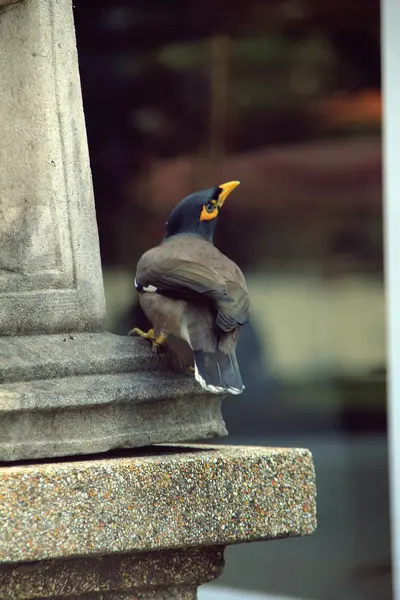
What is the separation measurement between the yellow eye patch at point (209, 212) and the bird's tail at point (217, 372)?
0.73m

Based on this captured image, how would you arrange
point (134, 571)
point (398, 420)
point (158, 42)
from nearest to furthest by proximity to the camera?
point (134, 571)
point (398, 420)
point (158, 42)

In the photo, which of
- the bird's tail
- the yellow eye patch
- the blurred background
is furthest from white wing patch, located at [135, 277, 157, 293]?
the blurred background

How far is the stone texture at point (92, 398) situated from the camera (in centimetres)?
285

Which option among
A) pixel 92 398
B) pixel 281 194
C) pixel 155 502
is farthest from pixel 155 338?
pixel 281 194

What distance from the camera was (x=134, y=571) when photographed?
115 inches

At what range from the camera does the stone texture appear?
2848 millimetres

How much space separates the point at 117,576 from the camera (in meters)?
2.89

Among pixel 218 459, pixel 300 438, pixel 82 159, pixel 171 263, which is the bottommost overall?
pixel 300 438

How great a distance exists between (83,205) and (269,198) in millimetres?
5191

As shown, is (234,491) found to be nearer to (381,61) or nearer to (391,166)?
(391,166)

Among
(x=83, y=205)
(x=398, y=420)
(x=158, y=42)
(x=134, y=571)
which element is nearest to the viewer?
(x=134, y=571)

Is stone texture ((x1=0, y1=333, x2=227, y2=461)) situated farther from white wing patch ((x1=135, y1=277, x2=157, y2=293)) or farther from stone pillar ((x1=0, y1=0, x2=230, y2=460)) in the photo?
white wing patch ((x1=135, y1=277, x2=157, y2=293))

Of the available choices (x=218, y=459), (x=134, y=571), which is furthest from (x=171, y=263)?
(x=134, y=571)

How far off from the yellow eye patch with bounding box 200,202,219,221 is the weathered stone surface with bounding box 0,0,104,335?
24.5 inches
